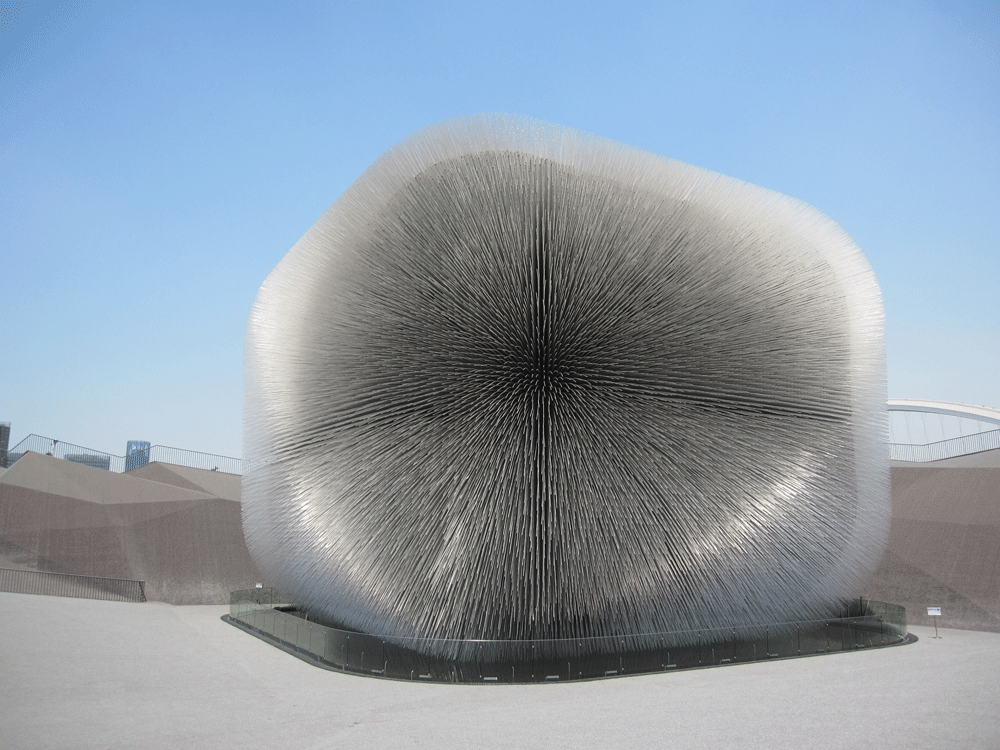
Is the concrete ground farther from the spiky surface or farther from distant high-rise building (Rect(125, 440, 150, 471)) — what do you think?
distant high-rise building (Rect(125, 440, 150, 471))

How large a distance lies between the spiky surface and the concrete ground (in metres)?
1.35

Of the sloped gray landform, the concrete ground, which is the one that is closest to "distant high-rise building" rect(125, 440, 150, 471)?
the sloped gray landform

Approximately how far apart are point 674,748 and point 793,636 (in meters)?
6.41

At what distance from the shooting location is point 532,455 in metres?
10.6

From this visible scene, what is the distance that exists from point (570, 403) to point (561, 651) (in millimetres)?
3399

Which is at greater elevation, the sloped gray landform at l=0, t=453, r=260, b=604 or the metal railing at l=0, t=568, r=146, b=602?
the sloped gray landform at l=0, t=453, r=260, b=604

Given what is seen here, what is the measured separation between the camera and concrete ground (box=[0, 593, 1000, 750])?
6.90 meters

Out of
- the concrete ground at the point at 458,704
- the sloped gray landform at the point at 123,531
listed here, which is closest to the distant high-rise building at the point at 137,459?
the sloped gray landform at the point at 123,531

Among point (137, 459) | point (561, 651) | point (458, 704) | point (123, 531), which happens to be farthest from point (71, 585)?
point (561, 651)

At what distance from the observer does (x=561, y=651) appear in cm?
1006

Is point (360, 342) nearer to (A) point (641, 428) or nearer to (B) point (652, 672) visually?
(A) point (641, 428)

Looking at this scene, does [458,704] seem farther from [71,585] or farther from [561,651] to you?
[71,585]

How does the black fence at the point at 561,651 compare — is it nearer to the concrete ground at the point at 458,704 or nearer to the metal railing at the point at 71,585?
the concrete ground at the point at 458,704

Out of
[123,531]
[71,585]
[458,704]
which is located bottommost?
[458,704]
